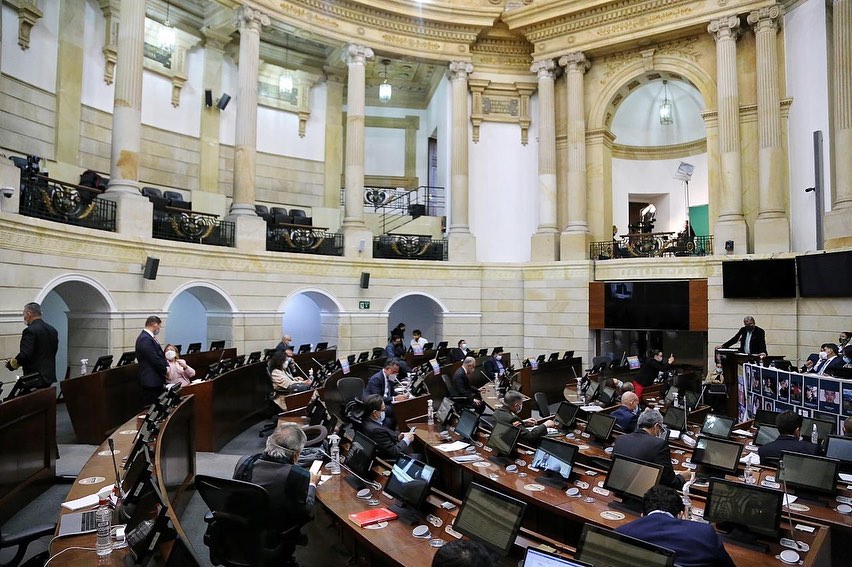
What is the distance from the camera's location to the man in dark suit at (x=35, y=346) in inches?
311

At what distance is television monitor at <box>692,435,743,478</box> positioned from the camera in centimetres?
588

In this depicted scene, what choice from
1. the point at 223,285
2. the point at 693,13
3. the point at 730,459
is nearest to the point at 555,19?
the point at 693,13

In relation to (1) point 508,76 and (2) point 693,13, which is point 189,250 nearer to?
(1) point 508,76

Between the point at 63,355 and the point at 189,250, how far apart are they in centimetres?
381

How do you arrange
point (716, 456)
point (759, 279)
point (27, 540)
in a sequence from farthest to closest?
point (759, 279), point (716, 456), point (27, 540)

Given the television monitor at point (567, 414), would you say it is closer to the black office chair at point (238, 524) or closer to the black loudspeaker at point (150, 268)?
the black office chair at point (238, 524)

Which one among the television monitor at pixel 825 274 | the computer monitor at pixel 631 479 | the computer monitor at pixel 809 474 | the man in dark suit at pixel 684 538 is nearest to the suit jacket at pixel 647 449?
the computer monitor at pixel 631 479

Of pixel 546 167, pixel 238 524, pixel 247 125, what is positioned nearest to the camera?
pixel 238 524

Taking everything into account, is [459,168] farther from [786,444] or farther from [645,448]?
[645,448]

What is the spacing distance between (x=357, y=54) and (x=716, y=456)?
55.5 ft

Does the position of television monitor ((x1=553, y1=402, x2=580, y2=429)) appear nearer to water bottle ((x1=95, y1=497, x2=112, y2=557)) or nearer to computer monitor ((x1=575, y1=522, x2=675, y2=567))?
computer monitor ((x1=575, y1=522, x2=675, y2=567))

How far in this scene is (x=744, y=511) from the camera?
14.3ft

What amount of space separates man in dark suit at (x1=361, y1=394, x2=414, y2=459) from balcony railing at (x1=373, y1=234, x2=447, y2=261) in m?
12.8

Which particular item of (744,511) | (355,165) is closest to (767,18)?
(355,165)
